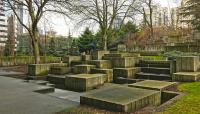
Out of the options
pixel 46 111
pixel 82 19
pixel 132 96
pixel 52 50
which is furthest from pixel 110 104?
pixel 52 50

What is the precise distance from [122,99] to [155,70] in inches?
220

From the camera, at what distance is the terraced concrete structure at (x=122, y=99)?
18.2 feet

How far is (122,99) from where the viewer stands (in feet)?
19.4

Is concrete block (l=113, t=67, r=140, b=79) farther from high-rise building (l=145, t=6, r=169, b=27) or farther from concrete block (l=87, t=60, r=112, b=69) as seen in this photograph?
high-rise building (l=145, t=6, r=169, b=27)

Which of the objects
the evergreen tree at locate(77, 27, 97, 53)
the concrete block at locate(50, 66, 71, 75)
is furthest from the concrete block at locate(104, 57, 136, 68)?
the evergreen tree at locate(77, 27, 97, 53)

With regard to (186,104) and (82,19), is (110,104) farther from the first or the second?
(82,19)

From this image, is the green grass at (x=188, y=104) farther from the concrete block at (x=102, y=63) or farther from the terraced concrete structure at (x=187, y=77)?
the concrete block at (x=102, y=63)

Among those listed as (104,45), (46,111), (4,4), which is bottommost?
(46,111)

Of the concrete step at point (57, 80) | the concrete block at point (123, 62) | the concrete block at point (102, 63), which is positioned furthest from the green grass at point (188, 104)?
the concrete step at point (57, 80)

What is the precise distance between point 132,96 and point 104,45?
18.1m

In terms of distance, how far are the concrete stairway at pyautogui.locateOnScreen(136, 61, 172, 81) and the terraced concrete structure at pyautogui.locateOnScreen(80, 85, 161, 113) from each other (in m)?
3.43

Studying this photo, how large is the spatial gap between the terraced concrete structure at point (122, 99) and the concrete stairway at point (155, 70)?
3428 millimetres

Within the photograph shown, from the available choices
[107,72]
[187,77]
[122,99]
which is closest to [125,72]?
[107,72]

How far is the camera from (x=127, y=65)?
1205 cm
